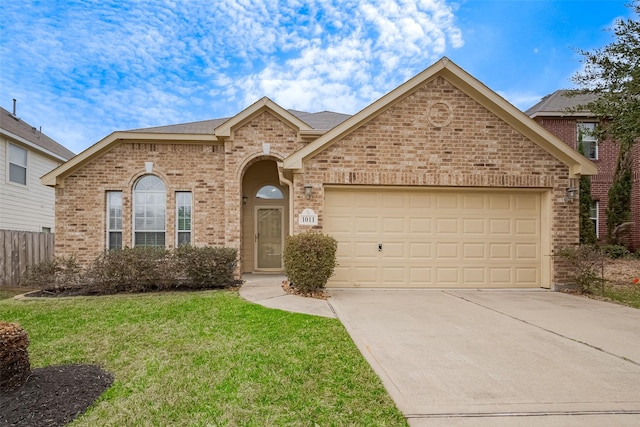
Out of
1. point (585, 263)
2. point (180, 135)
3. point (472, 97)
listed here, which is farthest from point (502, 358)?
point (180, 135)

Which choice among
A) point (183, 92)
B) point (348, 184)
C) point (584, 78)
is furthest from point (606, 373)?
point (183, 92)

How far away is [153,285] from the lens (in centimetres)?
887

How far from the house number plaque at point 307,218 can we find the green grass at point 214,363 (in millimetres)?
2317

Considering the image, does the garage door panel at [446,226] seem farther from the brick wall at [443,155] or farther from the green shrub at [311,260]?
the green shrub at [311,260]

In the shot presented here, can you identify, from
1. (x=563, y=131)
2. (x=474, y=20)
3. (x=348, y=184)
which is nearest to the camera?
(x=348, y=184)

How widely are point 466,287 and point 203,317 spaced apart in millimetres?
6301

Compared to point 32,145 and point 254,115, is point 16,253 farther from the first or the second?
point 254,115

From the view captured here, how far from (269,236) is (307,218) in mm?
4151

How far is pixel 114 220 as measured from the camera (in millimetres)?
10570

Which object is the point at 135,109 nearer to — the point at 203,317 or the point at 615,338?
the point at 203,317

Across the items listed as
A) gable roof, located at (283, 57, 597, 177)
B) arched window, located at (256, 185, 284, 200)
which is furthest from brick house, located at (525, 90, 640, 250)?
arched window, located at (256, 185, 284, 200)

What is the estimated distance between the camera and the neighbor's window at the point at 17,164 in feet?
44.7

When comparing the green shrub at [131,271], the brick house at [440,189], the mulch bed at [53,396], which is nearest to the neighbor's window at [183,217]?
the green shrub at [131,271]

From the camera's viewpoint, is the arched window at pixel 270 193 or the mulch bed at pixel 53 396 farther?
the arched window at pixel 270 193
